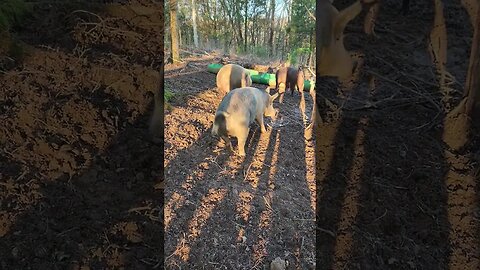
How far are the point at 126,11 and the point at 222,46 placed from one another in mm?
1637

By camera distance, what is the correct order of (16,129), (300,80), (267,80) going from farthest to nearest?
(267,80) → (300,80) → (16,129)

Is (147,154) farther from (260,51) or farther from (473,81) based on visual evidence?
(260,51)

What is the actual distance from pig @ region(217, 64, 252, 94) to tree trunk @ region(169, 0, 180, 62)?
0.42 meters

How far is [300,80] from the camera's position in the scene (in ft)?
9.09

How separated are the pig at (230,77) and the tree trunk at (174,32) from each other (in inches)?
16.7

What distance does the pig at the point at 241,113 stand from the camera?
2.66m

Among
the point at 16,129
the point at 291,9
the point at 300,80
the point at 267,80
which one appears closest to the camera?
the point at 16,129

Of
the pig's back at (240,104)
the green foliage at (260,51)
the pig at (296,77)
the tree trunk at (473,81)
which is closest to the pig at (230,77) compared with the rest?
the pig's back at (240,104)

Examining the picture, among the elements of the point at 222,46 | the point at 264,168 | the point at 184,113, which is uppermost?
the point at 222,46

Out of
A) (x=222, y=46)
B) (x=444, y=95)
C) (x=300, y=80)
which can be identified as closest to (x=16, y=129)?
(x=444, y=95)

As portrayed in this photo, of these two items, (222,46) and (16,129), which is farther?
(222,46)

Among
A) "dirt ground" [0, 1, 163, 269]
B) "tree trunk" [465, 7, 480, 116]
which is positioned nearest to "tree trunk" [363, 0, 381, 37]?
"tree trunk" [465, 7, 480, 116]

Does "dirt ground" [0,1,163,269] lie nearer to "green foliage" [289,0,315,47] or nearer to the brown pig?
"green foliage" [289,0,315,47]

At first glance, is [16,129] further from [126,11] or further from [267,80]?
[267,80]
